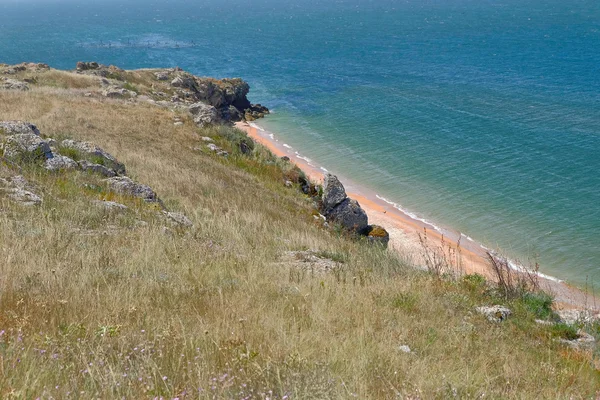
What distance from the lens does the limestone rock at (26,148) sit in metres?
12.1

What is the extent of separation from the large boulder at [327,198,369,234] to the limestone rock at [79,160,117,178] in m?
8.60

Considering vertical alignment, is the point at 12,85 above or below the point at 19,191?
below

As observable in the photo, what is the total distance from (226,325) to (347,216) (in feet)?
49.9

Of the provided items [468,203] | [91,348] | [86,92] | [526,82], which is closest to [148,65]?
[86,92]

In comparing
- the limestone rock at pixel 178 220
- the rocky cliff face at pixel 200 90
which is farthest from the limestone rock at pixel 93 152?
the rocky cliff face at pixel 200 90

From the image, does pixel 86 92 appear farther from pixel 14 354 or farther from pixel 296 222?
pixel 14 354

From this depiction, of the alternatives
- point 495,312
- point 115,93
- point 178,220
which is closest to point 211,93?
point 115,93

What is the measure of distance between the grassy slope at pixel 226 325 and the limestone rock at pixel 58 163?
230 cm

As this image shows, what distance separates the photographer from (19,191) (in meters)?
9.30

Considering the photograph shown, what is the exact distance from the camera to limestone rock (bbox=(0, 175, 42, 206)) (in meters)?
8.91

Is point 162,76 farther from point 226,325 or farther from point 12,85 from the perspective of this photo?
point 226,325

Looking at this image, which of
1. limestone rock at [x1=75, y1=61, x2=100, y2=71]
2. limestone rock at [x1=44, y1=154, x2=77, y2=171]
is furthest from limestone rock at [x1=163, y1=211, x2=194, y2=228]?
limestone rock at [x1=75, y1=61, x2=100, y2=71]

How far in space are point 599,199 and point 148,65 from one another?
7364cm

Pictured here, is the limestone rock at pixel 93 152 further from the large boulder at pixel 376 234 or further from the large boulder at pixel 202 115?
the large boulder at pixel 202 115
